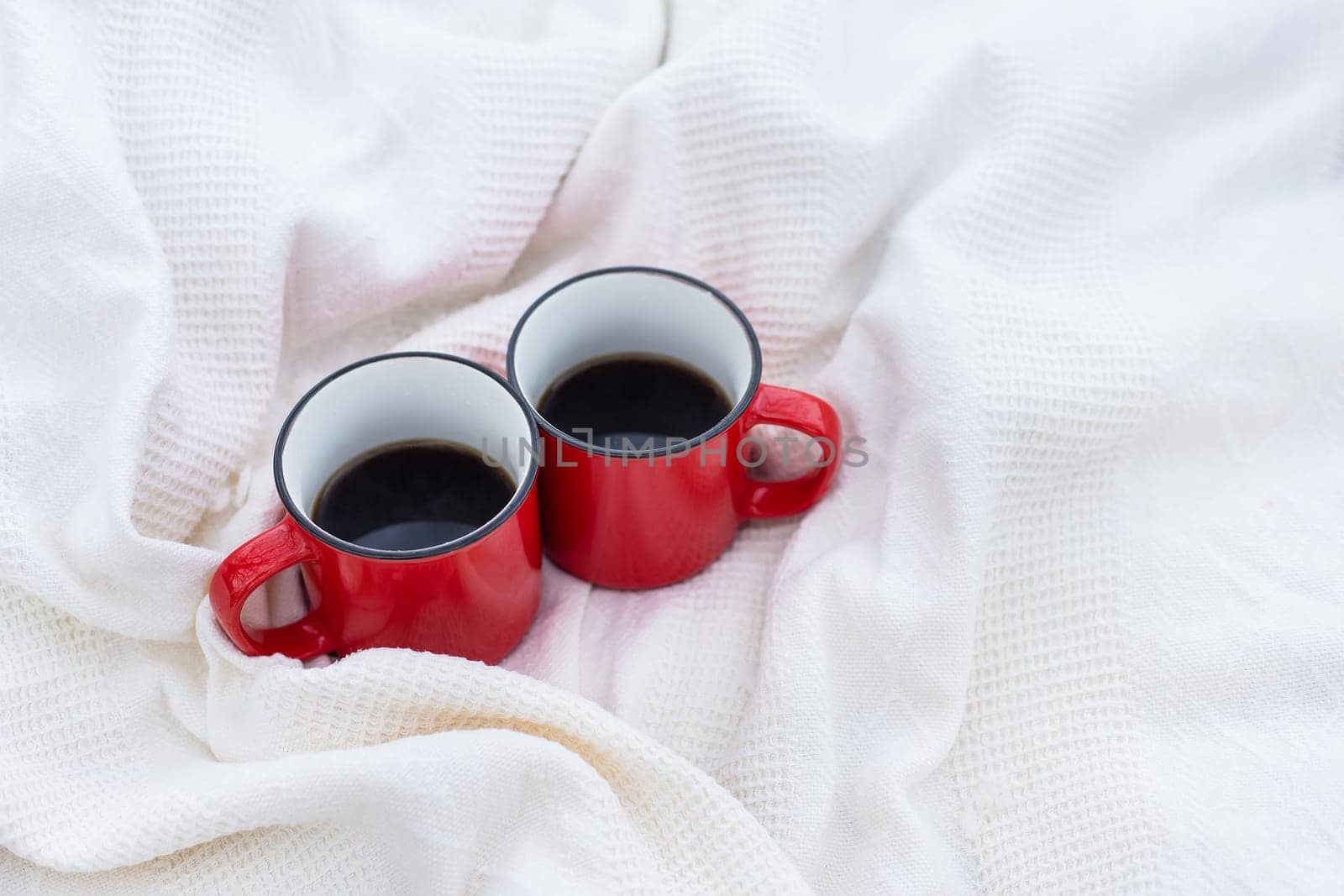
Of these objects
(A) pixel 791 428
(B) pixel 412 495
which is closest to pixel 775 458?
(A) pixel 791 428

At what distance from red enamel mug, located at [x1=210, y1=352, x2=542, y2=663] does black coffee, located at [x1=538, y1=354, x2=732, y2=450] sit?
2.3 inches

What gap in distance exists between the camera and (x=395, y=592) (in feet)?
1.94

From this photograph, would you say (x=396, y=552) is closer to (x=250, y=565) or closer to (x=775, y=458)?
(x=250, y=565)

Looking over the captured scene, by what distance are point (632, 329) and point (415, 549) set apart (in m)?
0.20

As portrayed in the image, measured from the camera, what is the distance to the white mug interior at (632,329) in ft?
2.18

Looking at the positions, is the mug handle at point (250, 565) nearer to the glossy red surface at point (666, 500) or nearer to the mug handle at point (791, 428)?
the glossy red surface at point (666, 500)

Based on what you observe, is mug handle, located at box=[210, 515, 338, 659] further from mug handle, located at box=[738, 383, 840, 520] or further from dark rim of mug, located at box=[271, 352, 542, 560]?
mug handle, located at box=[738, 383, 840, 520]

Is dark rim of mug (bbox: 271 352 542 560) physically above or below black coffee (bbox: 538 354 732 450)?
above

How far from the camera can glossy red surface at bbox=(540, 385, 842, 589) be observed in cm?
62

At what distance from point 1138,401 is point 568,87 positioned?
40 cm

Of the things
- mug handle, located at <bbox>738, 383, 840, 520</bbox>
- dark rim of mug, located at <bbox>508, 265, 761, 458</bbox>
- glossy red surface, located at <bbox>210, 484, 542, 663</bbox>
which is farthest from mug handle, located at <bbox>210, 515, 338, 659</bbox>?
mug handle, located at <bbox>738, 383, 840, 520</bbox>

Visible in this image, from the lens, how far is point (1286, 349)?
0.73 m

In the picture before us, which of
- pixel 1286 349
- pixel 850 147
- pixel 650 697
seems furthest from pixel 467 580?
pixel 1286 349

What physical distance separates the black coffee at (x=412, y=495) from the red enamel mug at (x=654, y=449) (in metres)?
0.04
